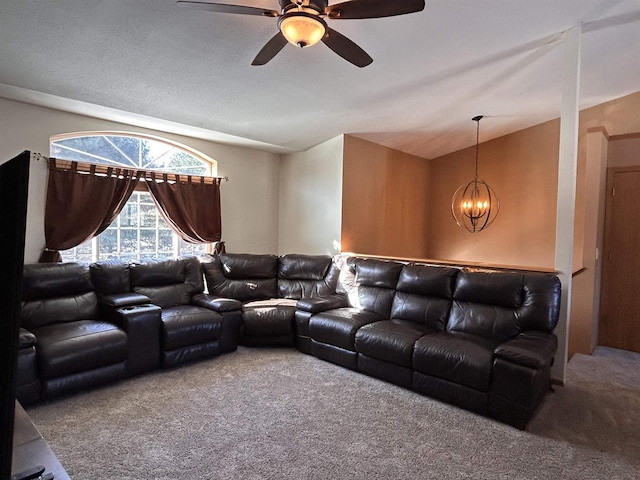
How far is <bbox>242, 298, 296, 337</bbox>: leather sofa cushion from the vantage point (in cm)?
411

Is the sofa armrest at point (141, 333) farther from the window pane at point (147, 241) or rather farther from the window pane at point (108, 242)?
the window pane at point (147, 241)

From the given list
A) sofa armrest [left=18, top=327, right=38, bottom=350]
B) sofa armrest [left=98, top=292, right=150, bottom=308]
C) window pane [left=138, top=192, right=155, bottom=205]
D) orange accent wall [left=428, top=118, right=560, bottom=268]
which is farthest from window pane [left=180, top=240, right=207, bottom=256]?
orange accent wall [left=428, top=118, right=560, bottom=268]

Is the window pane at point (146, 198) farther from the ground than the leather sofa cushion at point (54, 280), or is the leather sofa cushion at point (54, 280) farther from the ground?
the window pane at point (146, 198)

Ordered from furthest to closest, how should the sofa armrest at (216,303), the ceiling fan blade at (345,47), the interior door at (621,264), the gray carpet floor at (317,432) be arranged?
the interior door at (621,264) → the sofa armrest at (216,303) → the ceiling fan blade at (345,47) → the gray carpet floor at (317,432)

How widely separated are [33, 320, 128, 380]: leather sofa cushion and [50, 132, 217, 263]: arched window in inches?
51.7

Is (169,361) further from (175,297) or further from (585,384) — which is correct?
(585,384)

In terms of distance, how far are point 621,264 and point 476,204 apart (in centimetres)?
197

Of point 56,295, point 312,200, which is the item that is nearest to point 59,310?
point 56,295

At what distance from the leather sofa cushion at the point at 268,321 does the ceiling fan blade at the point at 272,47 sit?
8.45 ft

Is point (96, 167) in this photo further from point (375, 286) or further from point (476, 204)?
point (476, 204)

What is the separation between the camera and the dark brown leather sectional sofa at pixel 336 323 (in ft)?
8.96

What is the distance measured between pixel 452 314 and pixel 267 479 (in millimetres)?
2267

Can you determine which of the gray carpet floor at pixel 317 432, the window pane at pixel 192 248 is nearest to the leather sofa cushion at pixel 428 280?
the gray carpet floor at pixel 317 432

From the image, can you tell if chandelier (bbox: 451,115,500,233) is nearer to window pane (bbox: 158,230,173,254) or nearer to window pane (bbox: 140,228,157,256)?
window pane (bbox: 158,230,173,254)
